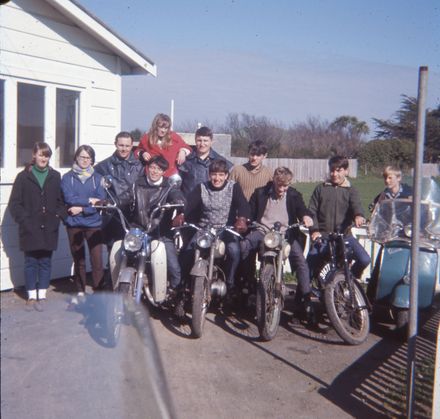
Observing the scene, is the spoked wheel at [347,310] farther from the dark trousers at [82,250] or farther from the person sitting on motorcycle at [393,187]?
the dark trousers at [82,250]

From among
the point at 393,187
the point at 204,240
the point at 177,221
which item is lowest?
the point at 204,240

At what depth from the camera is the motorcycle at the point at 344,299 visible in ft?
18.7

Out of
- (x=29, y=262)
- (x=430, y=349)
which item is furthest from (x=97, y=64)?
(x=430, y=349)

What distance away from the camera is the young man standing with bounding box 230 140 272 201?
678 cm

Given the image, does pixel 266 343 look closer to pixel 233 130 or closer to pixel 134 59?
pixel 134 59

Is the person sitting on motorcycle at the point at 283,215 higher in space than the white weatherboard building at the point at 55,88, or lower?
lower

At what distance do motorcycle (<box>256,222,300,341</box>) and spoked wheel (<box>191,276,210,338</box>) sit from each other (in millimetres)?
507

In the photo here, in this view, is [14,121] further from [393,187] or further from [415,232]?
[415,232]

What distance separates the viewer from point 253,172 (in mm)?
6895

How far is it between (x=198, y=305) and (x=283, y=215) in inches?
52.7

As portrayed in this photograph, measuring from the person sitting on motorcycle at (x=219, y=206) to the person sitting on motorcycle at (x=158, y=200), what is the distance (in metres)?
0.18

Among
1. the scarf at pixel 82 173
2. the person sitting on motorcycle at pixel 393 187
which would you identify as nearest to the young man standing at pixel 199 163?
the scarf at pixel 82 173

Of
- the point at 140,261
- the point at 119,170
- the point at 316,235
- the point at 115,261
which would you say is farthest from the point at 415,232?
the point at 119,170

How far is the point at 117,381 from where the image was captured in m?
1.23
